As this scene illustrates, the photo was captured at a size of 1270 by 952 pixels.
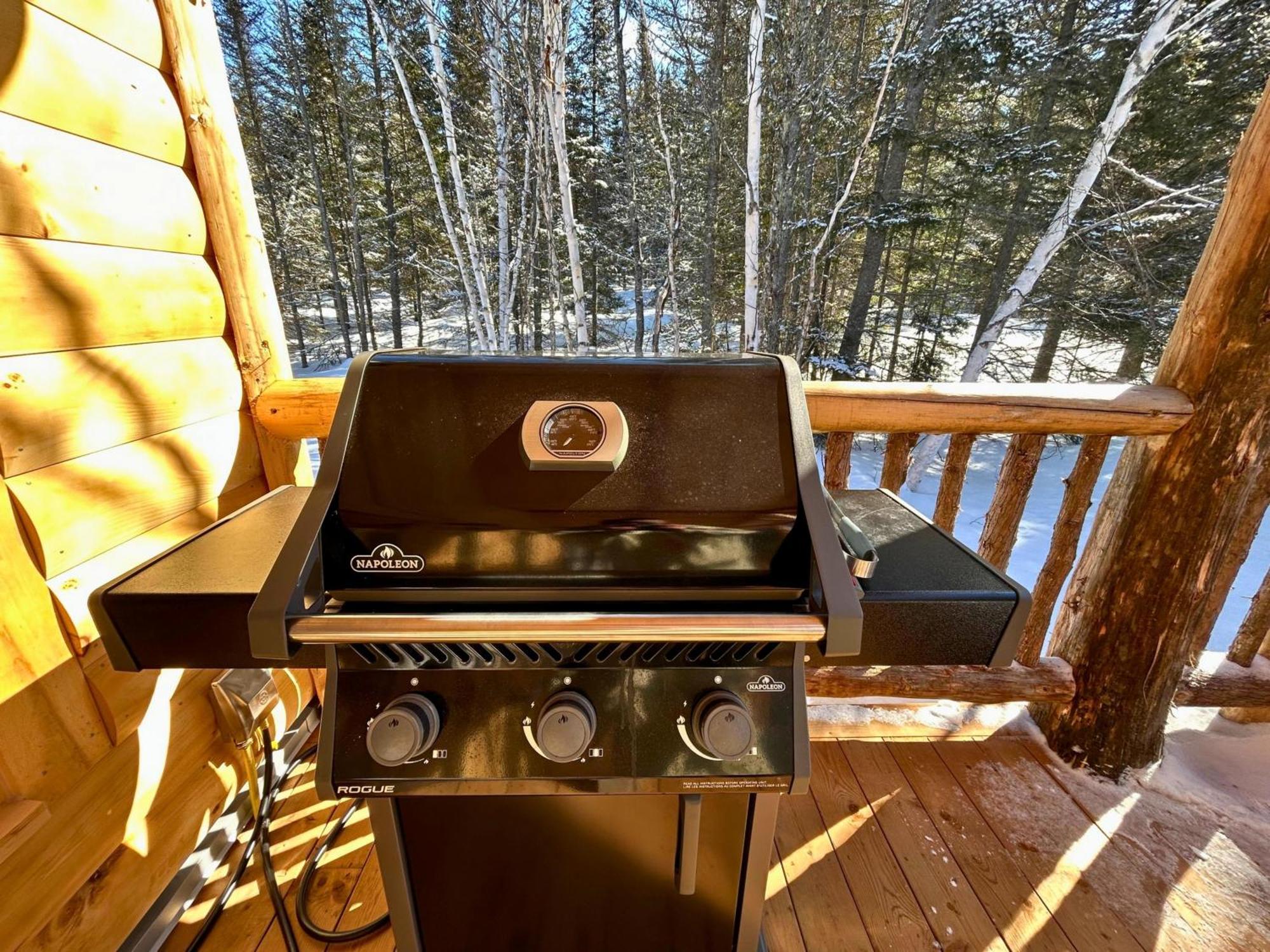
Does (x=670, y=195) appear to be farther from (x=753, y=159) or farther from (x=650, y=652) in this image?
(x=650, y=652)

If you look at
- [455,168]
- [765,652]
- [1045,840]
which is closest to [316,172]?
[455,168]

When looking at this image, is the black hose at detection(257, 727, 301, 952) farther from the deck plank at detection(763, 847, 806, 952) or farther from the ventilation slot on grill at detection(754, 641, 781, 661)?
the ventilation slot on grill at detection(754, 641, 781, 661)

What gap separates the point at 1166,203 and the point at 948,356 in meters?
2.43

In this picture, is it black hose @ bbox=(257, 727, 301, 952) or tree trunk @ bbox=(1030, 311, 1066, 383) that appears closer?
black hose @ bbox=(257, 727, 301, 952)

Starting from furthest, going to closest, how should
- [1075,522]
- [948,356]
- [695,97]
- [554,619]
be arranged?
[948,356], [695,97], [1075,522], [554,619]

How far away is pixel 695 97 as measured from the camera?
180 inches

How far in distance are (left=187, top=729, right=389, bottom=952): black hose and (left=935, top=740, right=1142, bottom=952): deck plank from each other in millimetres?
1564

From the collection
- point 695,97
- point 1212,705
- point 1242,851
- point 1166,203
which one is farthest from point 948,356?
point 1242,851

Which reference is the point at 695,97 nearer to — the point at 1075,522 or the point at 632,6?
the point at 632,6

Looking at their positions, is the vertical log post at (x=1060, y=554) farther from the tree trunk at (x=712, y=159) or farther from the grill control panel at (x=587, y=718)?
the tree trunk at (x=712, y=159)

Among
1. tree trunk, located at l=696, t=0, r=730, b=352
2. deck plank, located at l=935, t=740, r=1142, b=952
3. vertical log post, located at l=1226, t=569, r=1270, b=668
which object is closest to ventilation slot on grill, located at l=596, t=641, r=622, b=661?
deck plank, located at l=935, t=740, r=1142, b=952

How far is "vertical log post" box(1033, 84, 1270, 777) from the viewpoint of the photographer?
1.17 meters

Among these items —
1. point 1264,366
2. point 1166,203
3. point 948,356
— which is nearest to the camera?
point 1264,366

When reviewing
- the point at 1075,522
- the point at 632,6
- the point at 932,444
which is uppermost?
the point at 632,6
